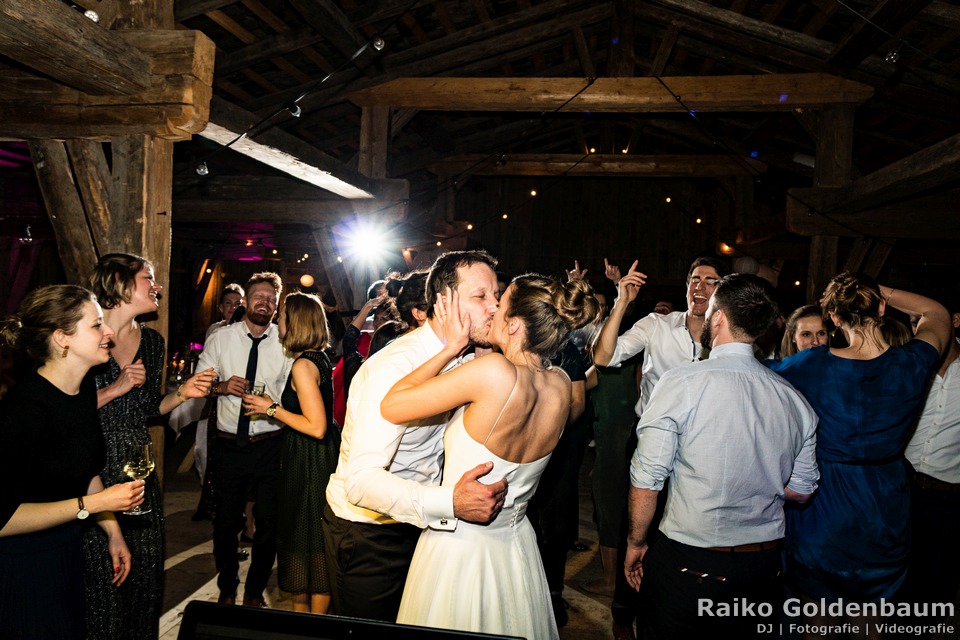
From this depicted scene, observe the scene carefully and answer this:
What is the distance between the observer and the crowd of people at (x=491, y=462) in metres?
1.83

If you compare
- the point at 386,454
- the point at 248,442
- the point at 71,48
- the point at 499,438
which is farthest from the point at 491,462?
the point at 71,48

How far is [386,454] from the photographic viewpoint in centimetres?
188

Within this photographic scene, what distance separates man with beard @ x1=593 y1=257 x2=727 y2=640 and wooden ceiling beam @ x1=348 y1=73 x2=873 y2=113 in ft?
11.8

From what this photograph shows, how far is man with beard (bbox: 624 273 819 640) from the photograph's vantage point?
6.73 feet

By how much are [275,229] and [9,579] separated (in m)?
10.1

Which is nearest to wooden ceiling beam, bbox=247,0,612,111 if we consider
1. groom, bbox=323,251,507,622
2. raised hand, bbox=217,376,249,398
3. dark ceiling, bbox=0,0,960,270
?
dark ceiling, bbox=0,0,960,270

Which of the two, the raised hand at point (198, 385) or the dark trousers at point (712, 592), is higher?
the raised hand at point (198, 385)

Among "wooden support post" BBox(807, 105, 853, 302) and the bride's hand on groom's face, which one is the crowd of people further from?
"wooden support post" BBox(807, 105, 853, 302)

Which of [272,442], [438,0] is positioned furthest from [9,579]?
[438,0]

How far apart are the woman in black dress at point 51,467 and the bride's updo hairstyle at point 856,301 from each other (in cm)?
279

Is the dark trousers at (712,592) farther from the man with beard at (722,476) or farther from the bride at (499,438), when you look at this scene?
the bride at (499,438)

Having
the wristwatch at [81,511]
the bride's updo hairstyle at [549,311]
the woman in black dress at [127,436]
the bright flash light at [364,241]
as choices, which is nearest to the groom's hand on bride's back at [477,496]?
the bride's updo hairstyle at [549,311]

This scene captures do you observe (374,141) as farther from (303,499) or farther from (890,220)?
(890,220)

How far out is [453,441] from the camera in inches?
73.7
